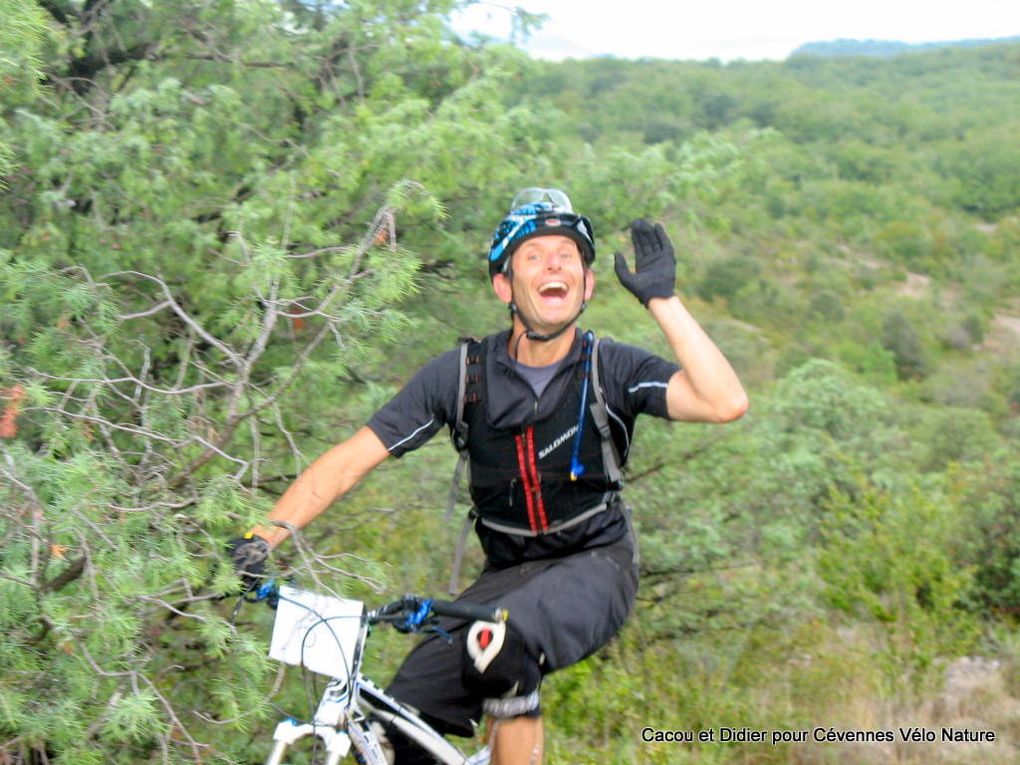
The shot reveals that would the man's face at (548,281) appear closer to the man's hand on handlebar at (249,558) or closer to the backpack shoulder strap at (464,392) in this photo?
the backpack shoulder strap at (464,392)

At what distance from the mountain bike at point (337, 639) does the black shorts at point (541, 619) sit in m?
0.30

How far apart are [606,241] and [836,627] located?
356cm

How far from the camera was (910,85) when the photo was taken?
Result: 112 metres

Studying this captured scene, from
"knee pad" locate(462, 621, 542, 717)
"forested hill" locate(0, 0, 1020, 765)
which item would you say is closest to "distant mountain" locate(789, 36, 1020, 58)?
"forested hill" locate(0, 0, 1020, 765)

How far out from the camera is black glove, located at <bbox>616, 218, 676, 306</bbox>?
340 centimetres

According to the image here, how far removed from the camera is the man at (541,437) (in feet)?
10.9

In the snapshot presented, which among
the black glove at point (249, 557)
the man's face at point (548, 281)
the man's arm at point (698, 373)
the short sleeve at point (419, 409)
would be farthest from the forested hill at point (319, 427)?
the man's arm at point (698, 373)

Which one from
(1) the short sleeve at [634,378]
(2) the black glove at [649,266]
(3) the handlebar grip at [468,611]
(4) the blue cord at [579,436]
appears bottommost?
(3) the handlebar grip at [468,611]

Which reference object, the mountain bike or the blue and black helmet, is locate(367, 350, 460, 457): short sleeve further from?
the mountain bike

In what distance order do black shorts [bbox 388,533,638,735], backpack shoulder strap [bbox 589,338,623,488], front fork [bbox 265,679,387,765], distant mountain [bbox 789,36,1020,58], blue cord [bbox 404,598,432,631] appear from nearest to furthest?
front fork [bbox 265,679,387,765]
blue cord [bbox 404,598,432,631]
black shorts [bbox 388,533,638,735]
backpack shoulder strap [bbox 589,338,623,488]
distant mountain [bbox 789,36,1020,58]

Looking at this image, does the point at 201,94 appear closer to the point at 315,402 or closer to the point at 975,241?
the point at 315,402

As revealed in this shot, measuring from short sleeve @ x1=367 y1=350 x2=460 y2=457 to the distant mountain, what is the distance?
13081cm

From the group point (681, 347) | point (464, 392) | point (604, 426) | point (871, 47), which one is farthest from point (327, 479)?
point (871, 47)

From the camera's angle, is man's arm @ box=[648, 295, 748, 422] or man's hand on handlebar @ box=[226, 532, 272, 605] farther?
man's arm @ box=[648, 295, 748, 422]
